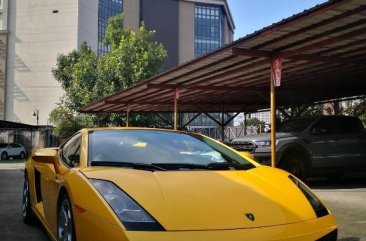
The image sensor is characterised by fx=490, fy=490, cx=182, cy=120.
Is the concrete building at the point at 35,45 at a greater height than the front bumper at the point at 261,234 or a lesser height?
greater

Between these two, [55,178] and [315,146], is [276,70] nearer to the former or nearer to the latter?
[315,146]

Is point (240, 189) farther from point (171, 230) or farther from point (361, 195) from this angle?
point (361, 195)

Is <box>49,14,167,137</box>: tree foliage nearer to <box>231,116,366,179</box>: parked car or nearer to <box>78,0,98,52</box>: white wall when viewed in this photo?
<box>231,116,366,179</box>: parked car

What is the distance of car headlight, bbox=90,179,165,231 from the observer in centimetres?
321

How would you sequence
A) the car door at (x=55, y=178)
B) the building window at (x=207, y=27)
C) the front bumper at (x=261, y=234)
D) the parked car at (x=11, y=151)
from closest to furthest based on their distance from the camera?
the front bumper at (x=261, y=234), the car door at (x=55, y=178), the parked car at (x=11, y=151), the building window at (x=207, y=27)

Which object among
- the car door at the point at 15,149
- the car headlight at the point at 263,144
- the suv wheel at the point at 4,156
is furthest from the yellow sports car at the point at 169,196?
the car door at the point at 15,149

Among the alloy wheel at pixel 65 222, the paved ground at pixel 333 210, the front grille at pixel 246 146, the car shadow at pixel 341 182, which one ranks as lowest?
the paved ground at pixel 333 210

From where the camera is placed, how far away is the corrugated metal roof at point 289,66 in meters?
9.45

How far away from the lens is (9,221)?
22.7 ft

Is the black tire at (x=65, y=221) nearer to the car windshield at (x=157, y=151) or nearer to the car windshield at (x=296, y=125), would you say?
the car windshield at (x=157, y=151)

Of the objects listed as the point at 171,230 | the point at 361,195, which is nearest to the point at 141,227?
the point at 171,230

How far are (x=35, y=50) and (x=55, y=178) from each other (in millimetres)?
69048

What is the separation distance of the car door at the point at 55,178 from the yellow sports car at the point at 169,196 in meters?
0.01

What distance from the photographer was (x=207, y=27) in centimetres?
11162
